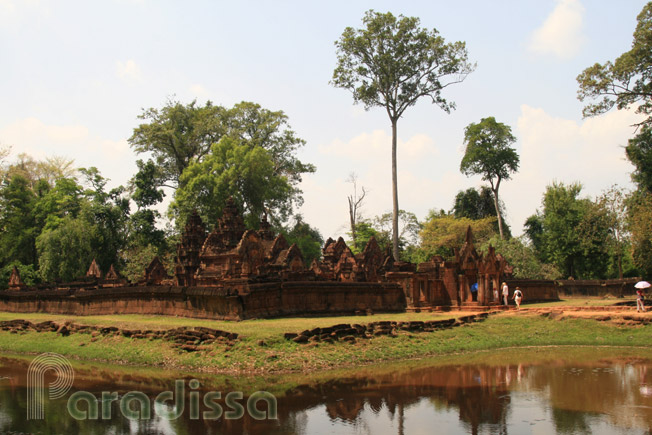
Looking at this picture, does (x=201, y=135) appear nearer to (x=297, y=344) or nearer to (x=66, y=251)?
(x=66, y=251)

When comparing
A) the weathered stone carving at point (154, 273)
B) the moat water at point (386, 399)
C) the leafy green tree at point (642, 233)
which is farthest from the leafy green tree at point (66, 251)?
the leafy green tree at point (642, 233)

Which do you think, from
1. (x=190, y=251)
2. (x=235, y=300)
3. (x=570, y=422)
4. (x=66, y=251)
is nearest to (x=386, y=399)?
(x=570, y=422)

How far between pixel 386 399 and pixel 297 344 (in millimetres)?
4200

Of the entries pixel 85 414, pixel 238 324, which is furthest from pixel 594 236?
pixel 85 414

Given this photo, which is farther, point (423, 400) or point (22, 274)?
point (22, 274)

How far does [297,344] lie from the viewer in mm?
15281

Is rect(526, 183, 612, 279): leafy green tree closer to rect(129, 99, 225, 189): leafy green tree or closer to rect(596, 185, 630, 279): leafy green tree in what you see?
rect(596, 185, 630, 279): leafy green tree

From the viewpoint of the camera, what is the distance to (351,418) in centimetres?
1039

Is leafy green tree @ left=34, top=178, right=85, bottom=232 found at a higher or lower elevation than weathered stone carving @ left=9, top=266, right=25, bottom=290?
higher

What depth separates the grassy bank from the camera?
48.1ft

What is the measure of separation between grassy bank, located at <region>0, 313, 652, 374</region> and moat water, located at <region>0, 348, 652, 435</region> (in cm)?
67

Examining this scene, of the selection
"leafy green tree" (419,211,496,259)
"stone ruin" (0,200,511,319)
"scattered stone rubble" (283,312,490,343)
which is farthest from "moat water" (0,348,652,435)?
"leafy green tree" (419,211,496,259)

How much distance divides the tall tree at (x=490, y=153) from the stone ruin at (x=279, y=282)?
1895 centimetres

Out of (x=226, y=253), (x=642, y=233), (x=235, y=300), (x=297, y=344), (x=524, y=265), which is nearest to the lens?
(x=297, y=344)
